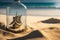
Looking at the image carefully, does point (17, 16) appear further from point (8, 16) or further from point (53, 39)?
point (53, 39)

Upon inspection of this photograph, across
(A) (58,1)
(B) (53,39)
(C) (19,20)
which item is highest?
(A) (58,1)

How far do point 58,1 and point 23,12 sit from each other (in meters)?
3.05

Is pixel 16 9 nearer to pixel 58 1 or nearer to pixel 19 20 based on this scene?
pixel 19 20

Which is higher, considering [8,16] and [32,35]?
[8,16]

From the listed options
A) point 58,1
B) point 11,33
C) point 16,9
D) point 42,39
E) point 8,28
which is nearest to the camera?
point 42,39

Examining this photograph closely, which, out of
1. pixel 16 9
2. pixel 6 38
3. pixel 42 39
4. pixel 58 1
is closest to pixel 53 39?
pixel 42 39

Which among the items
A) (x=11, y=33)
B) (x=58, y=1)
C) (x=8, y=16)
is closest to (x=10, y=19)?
(x=8, y=16)

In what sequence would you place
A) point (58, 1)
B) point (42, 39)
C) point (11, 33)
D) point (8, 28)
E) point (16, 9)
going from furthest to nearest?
point (58, 1) → point (16, 9) → point (8, 28) → point (11, 33) → point (42, 39)

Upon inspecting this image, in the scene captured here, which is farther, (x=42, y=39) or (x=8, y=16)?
(x=8, y=16)

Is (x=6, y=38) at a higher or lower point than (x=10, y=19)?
lower

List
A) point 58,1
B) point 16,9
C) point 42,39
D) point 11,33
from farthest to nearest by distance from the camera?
point 58,1 → point 16,9 → point 11,33 → point 42,39

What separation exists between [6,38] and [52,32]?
271 millimetres

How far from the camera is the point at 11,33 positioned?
0.99 metres

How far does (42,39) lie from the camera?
2.88 feet
